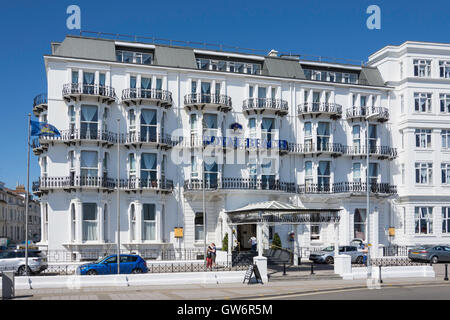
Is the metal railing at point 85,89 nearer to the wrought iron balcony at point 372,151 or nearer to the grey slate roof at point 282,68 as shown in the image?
the grey slate roof at point 282,68

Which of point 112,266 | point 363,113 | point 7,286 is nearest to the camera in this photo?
point 7,286

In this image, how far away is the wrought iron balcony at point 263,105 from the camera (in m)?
44.8

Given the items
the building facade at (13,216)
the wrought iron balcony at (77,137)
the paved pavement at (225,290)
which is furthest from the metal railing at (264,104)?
the building facade at (13,216)

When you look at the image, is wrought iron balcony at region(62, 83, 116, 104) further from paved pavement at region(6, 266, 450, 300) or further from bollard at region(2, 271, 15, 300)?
bollard at region(2, 271, 15, 300)

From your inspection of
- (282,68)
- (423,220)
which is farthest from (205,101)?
(423,220)

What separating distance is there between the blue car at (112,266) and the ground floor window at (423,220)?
27.1 meters

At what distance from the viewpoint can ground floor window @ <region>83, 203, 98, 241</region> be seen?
39.5 meters

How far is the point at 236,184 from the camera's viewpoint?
143ft

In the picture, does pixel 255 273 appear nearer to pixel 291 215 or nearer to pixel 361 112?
pixel 291 215

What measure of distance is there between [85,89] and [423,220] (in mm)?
31007

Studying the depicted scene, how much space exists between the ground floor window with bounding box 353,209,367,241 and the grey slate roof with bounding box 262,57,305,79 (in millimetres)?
13060

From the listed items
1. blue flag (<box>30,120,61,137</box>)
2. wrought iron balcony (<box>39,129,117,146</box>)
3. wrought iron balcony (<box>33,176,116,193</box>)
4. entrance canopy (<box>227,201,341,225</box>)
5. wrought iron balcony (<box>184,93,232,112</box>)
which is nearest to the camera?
blue flag (<box>30,120,61,137</box>)

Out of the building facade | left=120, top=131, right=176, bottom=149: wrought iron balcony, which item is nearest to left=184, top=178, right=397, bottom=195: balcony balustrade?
left=120, top=131, right=176, bottom=149: wrought iron balcony
